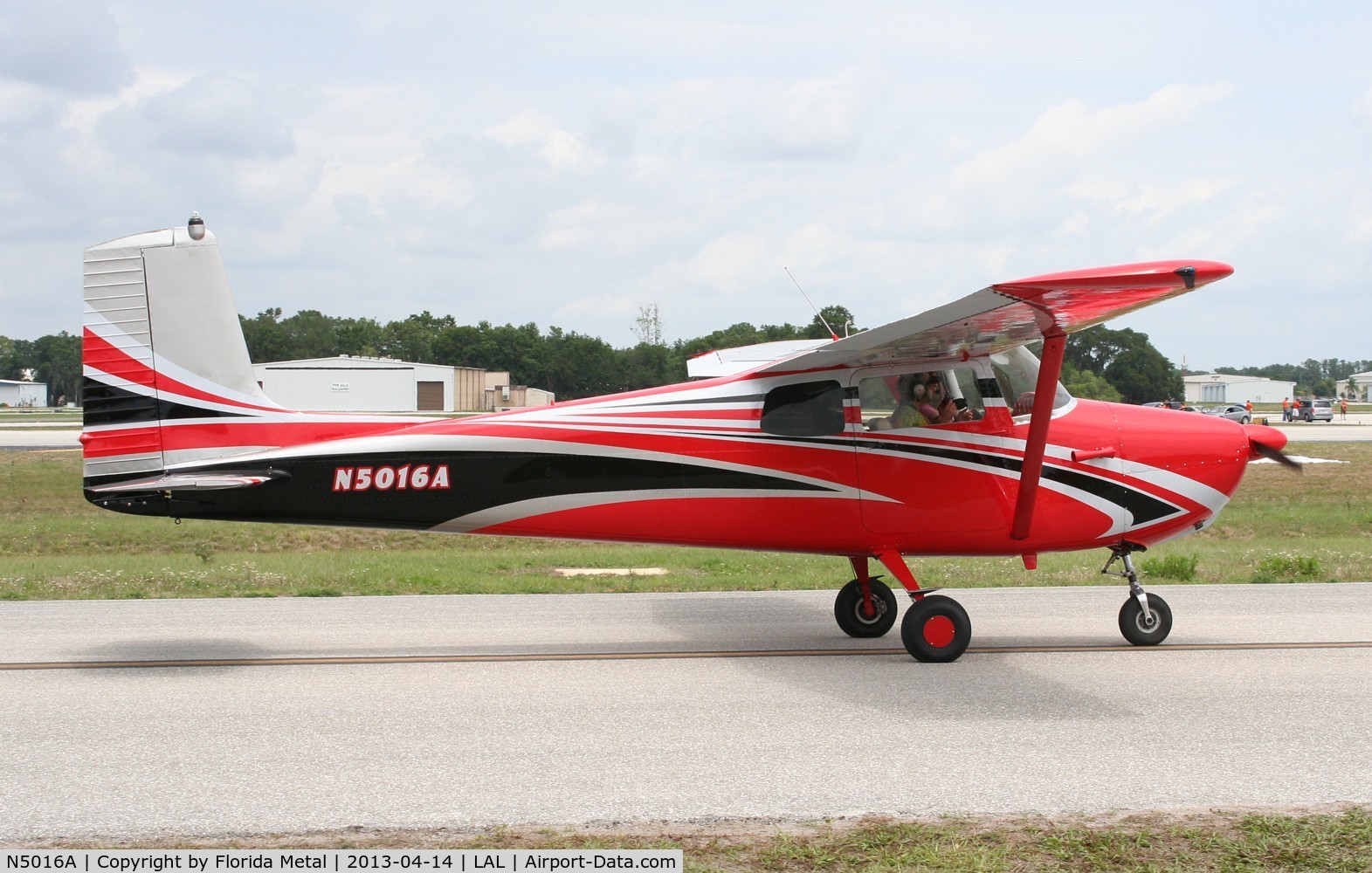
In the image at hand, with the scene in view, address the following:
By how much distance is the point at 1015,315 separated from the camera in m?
7.91

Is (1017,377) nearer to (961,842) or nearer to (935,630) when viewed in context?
(935,630)

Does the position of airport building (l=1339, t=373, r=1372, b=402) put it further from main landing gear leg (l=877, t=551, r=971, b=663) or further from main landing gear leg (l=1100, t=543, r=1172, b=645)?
main landing gear leg (l=877, t=551, r=971, b=663)

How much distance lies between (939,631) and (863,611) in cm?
129

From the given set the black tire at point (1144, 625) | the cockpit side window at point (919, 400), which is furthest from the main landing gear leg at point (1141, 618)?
the cockpit side window at point (919, 400)

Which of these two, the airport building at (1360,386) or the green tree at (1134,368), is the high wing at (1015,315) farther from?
the airport building at (1360,386)

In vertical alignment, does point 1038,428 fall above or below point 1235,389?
below

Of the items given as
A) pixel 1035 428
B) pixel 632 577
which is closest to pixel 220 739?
pixel 1035 428

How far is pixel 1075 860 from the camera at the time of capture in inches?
186

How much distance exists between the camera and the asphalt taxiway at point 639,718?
5531 millimetres

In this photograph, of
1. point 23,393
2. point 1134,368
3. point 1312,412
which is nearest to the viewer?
point 1134,368

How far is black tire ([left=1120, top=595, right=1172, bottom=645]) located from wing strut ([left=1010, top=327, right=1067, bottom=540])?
1272mm

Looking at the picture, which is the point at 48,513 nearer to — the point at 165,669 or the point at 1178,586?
the point at 165,669

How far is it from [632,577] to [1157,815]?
932 cm
